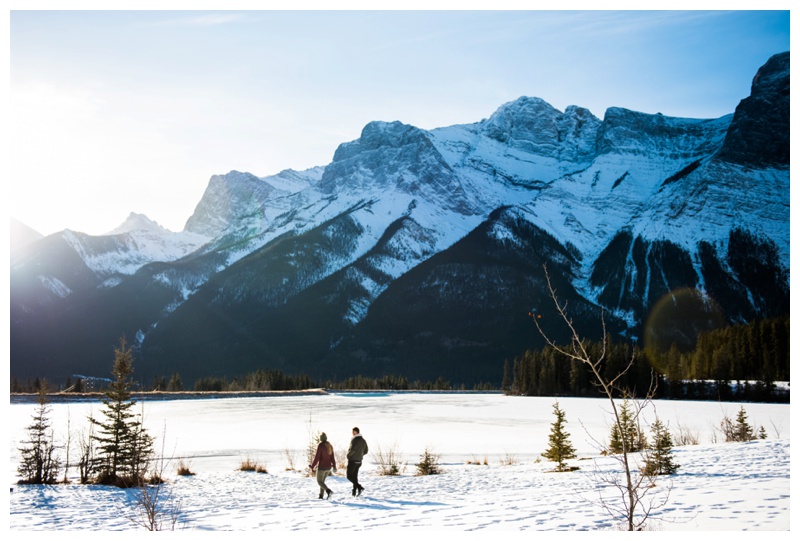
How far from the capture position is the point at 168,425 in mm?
39875

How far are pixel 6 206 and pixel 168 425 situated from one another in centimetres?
2987

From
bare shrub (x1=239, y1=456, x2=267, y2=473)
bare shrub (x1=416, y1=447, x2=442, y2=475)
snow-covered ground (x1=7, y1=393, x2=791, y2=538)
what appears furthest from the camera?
bare shrub (x1=239, y1=456, x2=267, y2=473)

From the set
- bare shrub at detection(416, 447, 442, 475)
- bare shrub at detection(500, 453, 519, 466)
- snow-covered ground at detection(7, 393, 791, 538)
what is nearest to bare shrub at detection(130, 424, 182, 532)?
snow-covered ground at detection(7, 393, 791, 538)

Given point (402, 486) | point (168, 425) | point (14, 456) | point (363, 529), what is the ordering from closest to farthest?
1. point (363, 529)
2. point (402, 486)
3. point (14, 456)
4. point (168, 425)

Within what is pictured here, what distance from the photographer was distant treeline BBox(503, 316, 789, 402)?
78.8 meters

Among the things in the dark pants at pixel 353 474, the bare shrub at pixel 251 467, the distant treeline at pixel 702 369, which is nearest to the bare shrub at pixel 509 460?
the dark pants at pixel 353 474

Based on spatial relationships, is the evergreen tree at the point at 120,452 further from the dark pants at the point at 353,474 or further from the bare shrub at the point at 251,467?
the dark pants at the point at 353,474

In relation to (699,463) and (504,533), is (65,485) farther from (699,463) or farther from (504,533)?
(699,463)

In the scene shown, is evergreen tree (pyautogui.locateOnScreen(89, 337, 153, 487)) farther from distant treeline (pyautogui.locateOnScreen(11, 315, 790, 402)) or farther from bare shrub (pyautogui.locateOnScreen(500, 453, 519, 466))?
distant treeline (pyautogui.locateOnScreen(11, 315, 790, 402))

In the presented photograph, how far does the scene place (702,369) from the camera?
9306cm

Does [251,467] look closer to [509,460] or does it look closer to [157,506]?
[157,506]

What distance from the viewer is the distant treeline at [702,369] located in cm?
7881

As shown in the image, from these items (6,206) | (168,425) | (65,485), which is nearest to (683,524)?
(6,206)
